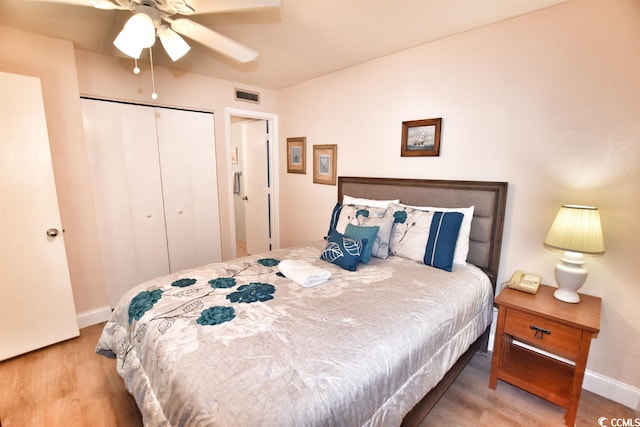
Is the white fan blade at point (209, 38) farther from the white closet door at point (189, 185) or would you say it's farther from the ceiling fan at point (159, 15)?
the white closet door at point (189, 185)

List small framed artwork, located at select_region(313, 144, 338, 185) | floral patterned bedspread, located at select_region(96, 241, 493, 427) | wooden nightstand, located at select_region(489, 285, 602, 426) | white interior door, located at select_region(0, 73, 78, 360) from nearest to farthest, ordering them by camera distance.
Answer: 1. floral patterned bedspread, located at select_region(96, 241, 493, 427)
2. wooden nightstand, located at select_region(489, 285, 602, 426)
3. white interior door, located at select_region(0, 73, 78, 360)
4. small framed artwork, located at select_region(313, 144, 338, 185)

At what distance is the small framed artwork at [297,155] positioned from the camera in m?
3.68

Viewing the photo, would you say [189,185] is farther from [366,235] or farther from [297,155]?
[366,235]

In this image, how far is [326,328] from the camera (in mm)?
1308

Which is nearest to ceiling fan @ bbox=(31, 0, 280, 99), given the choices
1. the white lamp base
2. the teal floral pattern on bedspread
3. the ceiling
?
the ceiling

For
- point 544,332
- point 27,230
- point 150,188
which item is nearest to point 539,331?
point 544,332

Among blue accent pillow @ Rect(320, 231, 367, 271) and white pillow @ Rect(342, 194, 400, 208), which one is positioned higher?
white pillow @ Rect(342, 194, 400, 208)

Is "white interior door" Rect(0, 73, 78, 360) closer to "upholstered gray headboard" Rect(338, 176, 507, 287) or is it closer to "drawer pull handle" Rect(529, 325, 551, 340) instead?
"upholstered gray headboard" Rect(338, 176, 507, 287)

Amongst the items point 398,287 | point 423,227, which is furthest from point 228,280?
point 423,227

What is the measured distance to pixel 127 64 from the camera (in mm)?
2752

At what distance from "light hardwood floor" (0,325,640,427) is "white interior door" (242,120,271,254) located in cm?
249

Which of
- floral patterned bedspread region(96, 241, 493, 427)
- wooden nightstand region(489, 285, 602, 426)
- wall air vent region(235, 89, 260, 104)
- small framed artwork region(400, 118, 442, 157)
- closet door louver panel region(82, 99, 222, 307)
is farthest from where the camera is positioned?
wall air vent region(235, 89, 260, 104)

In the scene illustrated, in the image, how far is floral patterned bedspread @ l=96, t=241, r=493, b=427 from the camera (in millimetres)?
965

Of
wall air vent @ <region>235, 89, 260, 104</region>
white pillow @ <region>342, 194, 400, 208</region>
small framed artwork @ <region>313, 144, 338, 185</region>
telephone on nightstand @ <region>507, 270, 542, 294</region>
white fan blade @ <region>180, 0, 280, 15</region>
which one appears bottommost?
telephone on nightstand @ <region>507, 270, 542, 294</region>
